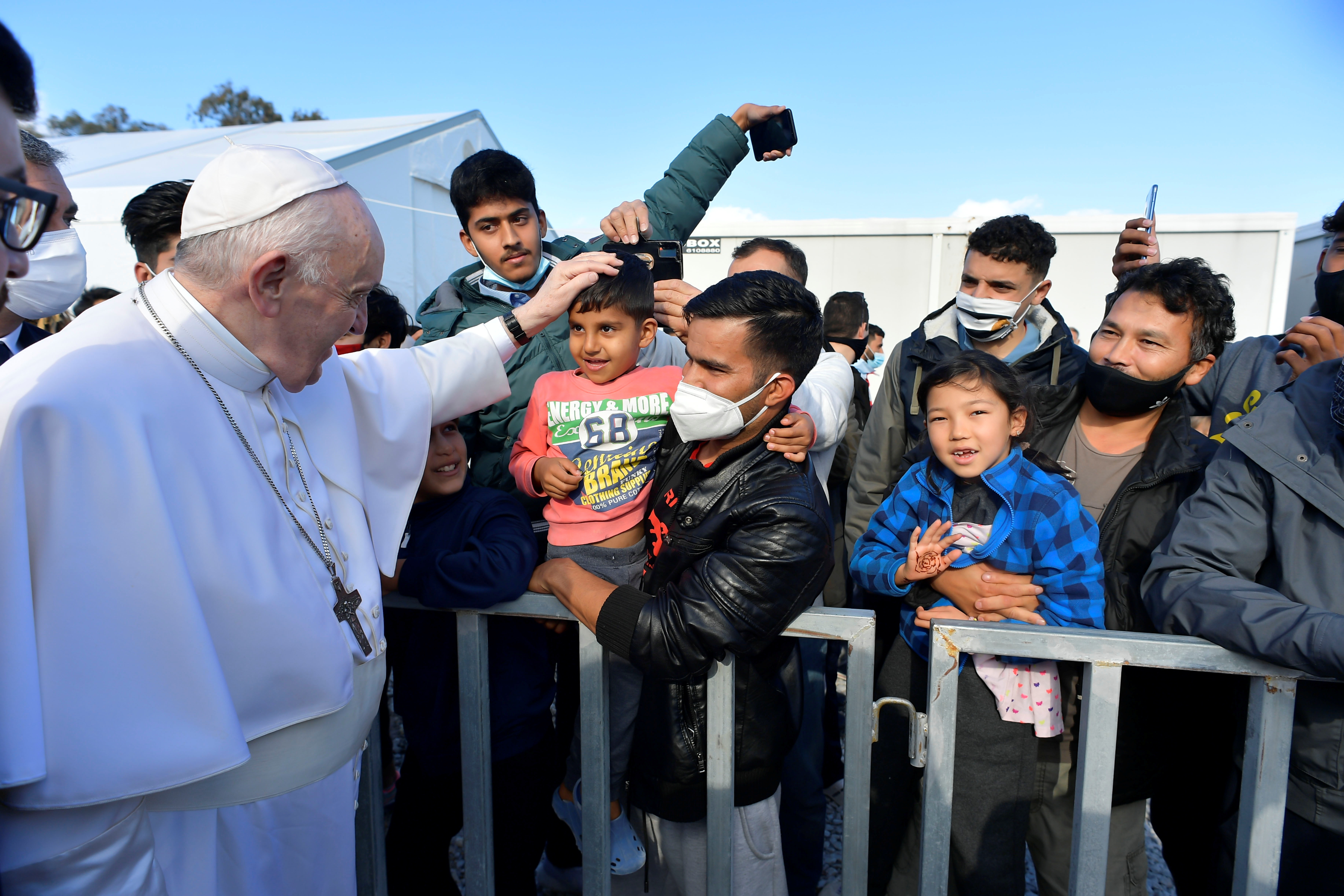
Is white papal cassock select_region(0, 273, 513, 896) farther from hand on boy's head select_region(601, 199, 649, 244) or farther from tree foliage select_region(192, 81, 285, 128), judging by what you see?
tree foliage select_region(192, 81, 285, 128)

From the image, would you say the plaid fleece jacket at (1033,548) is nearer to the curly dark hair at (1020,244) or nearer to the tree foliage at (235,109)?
the curly dark hair at (1020,244)

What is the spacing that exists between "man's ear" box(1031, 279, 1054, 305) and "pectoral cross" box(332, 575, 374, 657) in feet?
9.40

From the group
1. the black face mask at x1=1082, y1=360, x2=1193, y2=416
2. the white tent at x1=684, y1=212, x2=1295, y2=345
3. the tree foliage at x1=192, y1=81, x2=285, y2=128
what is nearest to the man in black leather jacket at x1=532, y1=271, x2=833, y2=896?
the black face mask at x1=1082, y1=360, x2=1193, y2=416

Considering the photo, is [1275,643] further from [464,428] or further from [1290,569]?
[464,428]

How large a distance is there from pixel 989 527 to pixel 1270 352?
151 centimetres

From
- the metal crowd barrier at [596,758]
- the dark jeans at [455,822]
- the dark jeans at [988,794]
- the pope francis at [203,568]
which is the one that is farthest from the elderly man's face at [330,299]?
the dark jeans at [988,794]

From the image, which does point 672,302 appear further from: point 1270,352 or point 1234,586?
point 1270,352

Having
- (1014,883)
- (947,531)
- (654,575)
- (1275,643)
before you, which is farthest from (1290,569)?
(654,575)

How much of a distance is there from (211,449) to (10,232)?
54cm

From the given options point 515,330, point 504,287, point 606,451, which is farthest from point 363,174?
point 606,451

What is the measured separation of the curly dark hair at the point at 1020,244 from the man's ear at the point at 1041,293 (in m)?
0.04

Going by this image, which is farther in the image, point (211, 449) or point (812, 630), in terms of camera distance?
point (812, 630)

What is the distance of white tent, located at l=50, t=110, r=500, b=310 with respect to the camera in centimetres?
917

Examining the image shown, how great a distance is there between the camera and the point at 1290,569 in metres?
1.84
